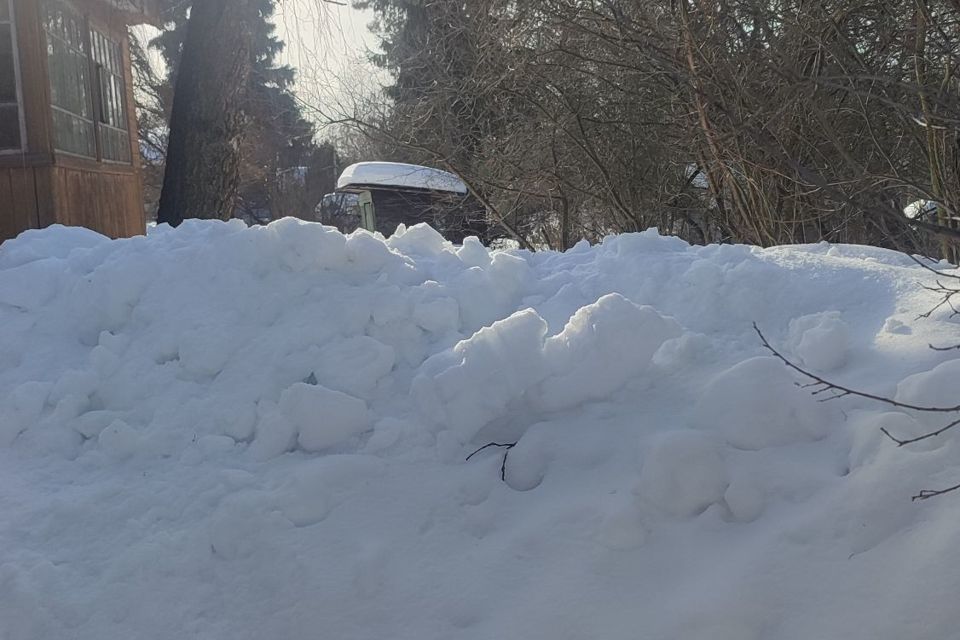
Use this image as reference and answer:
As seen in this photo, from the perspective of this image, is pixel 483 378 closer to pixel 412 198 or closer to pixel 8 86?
pixel 8 86

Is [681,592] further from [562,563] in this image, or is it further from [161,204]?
[161,204]

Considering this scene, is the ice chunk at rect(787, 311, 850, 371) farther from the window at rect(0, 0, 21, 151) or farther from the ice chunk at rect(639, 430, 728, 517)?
the window at rect(0, 0, 21, 151)

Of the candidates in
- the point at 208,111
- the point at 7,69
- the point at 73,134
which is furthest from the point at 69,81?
the point at 208,111

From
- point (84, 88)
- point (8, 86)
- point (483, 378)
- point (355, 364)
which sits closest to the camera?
point (483, 378)

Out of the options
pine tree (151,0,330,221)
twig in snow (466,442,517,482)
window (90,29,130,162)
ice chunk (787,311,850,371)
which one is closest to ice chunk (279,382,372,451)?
twig in snow (466,442,517,482)

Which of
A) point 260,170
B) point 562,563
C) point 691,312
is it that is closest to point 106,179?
point 691,312

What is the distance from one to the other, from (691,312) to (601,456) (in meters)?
0.97

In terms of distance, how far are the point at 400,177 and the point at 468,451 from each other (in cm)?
1068

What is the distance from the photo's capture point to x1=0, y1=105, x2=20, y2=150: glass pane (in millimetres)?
A: 8172

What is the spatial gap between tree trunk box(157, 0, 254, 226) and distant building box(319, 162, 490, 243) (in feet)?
10.9

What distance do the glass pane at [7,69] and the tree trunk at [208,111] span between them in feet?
5.59

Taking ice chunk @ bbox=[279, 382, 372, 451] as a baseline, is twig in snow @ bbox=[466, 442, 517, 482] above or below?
below

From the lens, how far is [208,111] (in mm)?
9484

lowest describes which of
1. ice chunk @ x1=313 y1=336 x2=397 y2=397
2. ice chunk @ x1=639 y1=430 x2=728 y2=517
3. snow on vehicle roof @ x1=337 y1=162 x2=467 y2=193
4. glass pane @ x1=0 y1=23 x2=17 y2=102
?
ice chunk @ x1=639 y1=430 x2=728 y2=517
